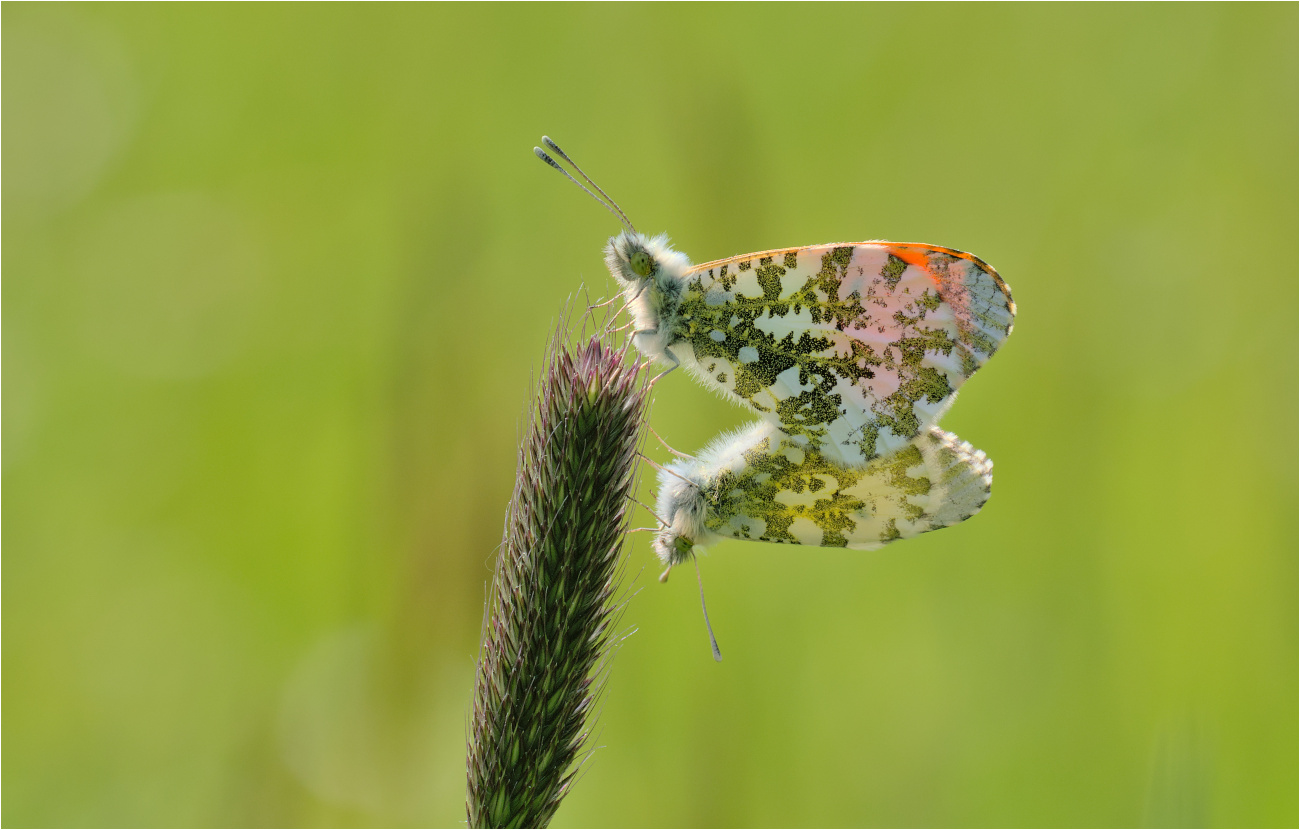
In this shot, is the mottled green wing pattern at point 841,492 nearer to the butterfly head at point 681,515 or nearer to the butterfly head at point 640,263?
the butterfly head at point 681,515

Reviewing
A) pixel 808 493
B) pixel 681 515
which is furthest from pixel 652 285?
pixel 808 493

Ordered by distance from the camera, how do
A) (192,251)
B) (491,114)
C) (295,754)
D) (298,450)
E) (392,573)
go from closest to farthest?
(392,573)
(295,754)
(298,450)
(192,251)
(491,114)

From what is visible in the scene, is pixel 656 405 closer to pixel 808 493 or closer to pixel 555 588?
pixel 808 493

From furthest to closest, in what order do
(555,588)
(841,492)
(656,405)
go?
(656,405), (841,492), (555,588)

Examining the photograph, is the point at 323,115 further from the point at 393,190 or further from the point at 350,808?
the point at 350,808

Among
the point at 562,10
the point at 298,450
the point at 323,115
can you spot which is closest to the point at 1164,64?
the point at 562,10

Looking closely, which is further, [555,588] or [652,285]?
[652,285]

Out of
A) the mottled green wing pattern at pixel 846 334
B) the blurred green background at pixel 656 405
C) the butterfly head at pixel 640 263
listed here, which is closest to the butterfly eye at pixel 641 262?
the butterfly head at pixel 640 263
